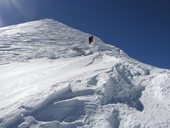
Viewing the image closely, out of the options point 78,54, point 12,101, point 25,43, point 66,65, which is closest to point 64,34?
point 25,43

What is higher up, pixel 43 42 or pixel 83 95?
pixel 83 95

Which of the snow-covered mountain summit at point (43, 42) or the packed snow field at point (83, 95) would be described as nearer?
the packed snow field at point (83, 95)

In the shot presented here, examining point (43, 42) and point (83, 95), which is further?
point (43, 42)

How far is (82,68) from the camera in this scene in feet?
77.4

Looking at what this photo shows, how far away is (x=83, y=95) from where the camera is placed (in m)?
18.4

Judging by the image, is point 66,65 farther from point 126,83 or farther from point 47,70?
point 126,83

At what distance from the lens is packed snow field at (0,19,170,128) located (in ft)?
52.9

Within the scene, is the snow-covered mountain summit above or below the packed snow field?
below

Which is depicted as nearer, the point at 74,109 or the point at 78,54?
the point at 74,109

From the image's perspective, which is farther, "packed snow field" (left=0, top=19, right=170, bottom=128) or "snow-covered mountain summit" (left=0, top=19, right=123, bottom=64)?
"snow-covered mountain summit" (left=0, top=19, right=123, bottom=64)

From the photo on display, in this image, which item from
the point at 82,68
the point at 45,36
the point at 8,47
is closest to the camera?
the point at 82,68

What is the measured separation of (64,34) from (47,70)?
18115 millimetres

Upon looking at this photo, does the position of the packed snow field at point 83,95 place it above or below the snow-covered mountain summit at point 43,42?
above

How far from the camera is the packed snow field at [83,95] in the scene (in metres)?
16.1
